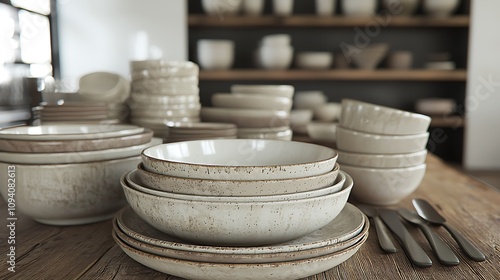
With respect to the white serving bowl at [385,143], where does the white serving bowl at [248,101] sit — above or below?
above

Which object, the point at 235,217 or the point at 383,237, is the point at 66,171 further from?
the point at 383,237

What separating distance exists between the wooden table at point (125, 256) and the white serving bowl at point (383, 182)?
7 cm

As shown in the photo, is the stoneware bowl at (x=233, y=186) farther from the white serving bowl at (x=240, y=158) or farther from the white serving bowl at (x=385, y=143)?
the white serving bowl at (x=385, y=143)

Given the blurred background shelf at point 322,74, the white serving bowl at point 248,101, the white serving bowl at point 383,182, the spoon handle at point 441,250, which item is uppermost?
the blurred background shelf at point 322,74

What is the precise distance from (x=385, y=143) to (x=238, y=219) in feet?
1.30

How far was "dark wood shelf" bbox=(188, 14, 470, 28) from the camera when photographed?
278cm

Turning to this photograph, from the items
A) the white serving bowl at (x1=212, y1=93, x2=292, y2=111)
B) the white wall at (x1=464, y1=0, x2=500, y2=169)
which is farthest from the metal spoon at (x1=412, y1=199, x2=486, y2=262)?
the white wall at (x1=464, y1=0, x2=500, y2=169)

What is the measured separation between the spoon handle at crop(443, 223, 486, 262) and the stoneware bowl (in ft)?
0.74

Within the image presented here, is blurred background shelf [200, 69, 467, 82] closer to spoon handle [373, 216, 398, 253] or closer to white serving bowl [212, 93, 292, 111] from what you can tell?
white serving bowl [212, 93, 292, 111]

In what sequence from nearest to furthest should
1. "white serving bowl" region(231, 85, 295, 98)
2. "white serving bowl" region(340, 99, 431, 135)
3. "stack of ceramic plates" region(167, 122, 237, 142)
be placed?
"white serving bowl" region(340, 99, 431, 135) < "stack of ceramic plates" region(167, 122, 237, 142) < "white serving bowl" region(231, 85, 295, 98)

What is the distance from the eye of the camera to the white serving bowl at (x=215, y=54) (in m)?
2.70

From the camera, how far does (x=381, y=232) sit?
2.02 ft

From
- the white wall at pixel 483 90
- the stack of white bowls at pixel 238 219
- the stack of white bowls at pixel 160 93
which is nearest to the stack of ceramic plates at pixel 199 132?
the stack of white bowls at pixel 160 93

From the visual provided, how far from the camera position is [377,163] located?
77 centimetres
